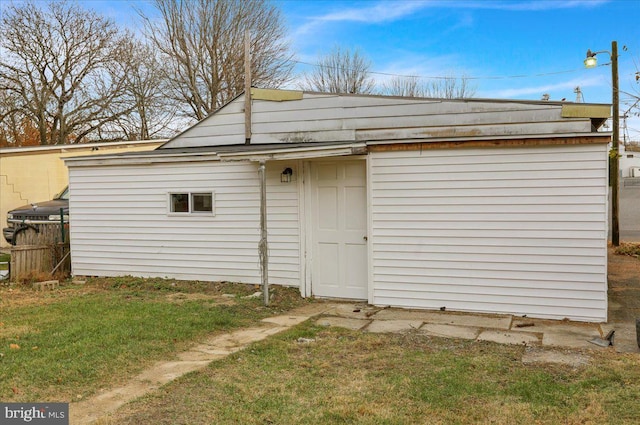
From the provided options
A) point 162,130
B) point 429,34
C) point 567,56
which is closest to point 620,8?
point 567,56

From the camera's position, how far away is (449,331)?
19.8 feet

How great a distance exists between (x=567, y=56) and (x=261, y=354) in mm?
15554

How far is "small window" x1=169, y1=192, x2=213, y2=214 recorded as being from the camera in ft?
29.3

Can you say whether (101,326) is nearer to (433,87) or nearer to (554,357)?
(554,357)

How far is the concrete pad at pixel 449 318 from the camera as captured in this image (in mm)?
6358

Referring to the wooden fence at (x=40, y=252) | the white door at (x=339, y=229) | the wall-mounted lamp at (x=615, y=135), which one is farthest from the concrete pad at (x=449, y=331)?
the wall-mounted lamp at (x=615, y=135)

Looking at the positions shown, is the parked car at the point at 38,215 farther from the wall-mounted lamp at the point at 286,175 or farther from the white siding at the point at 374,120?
the wall-mounted lamp at the point at 286,175

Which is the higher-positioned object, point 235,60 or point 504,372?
point 235,60

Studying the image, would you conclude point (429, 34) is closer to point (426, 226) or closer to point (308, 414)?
point (426, 226)

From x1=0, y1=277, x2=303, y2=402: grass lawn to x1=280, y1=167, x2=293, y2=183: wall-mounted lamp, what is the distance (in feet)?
5.76

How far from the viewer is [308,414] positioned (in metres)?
3.66

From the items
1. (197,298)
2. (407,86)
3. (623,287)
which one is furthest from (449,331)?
(407,86)

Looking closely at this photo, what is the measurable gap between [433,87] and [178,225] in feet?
63.6

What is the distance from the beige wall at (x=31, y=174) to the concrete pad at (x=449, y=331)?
41.4 feet
